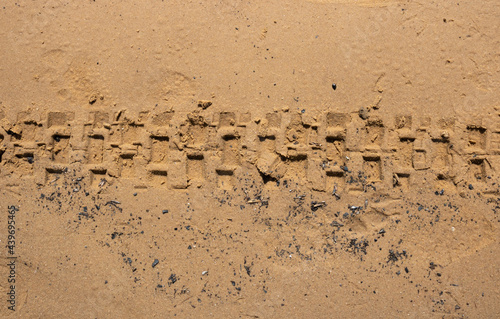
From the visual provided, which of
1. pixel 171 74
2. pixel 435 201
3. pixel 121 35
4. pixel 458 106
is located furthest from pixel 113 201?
pixel 458 106

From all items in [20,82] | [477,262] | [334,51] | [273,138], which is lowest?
[477,262]

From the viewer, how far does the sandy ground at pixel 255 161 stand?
7.63ft

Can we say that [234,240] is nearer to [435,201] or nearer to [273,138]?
[273,138]

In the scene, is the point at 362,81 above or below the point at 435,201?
above

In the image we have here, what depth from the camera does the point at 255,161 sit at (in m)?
2.35

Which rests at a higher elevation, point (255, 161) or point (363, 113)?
point (363, 113)

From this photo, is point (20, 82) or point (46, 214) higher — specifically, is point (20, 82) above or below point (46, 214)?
above

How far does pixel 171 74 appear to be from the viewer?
239 cm

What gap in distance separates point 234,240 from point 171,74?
1250mm

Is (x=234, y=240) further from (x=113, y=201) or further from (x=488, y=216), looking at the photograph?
(x=488, y=216)

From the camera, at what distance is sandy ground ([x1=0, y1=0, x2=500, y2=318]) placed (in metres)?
2.32

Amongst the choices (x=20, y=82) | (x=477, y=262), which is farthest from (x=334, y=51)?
(x=20, y=82)

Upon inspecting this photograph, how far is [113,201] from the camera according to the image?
94.5 inches

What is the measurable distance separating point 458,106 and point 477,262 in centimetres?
108
